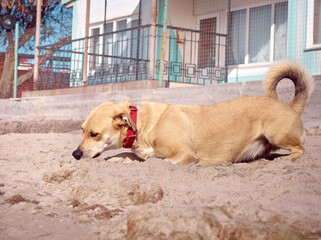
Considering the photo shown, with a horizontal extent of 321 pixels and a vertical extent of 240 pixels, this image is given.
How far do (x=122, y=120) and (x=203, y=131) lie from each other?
880 mm

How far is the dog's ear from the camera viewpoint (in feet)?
14.1

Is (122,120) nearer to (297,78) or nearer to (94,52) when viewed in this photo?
(297,78)

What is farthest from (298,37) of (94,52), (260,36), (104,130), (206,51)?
(104,130)

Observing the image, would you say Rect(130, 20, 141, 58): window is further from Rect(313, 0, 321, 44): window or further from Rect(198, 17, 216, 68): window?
Rect(313, 0, 321, 44): window

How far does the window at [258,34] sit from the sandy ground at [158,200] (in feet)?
27.0

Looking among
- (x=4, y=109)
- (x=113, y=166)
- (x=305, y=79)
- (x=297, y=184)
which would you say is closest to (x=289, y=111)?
(x=305, y=79)

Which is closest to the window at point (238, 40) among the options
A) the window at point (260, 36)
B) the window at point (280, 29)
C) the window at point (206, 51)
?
the window at point (260, 36)

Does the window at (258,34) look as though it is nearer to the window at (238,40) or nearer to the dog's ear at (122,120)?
the window at (238,40)

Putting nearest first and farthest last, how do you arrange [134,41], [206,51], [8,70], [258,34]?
[258,34] < [206,51] < [8,70] < [134,41]

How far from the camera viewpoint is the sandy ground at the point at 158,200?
2.16 meters

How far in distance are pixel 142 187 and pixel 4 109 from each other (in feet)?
36.4

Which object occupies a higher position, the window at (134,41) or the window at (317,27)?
the window at (134,41)

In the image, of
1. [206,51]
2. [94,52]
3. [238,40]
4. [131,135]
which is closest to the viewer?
[131,135]

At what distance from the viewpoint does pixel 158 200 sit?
297 cm
